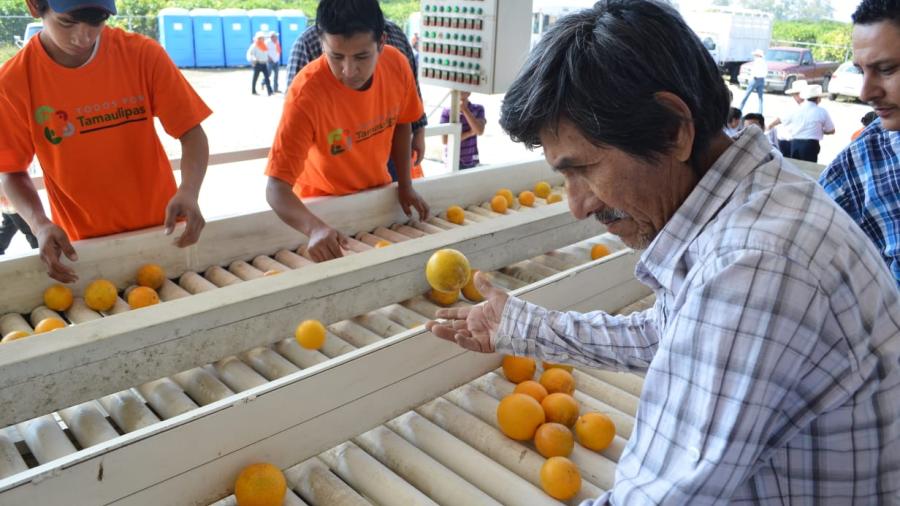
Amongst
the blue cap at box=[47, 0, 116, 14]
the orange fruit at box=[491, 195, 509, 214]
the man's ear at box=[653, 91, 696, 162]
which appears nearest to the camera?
the man's ear at box=[653, 91, 696, 162]

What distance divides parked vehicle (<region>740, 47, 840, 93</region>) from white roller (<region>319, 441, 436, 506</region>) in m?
18.4

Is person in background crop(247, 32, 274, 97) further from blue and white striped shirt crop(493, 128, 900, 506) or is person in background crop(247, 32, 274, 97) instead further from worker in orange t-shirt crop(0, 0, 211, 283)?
blue and white striped shirt crop(493, 128, 900, 506)

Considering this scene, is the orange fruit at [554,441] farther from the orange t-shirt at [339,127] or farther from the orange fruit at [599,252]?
the orange t-shirt at [339,127]

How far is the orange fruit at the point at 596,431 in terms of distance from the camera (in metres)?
2.03

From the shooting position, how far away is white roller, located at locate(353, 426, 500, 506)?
5.86 feet

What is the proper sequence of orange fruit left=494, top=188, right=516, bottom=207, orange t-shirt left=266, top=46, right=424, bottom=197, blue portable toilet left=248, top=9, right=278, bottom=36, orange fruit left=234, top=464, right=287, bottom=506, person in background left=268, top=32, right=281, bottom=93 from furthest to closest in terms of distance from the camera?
blue portable toilet left=248, top=9, right=278, bottom=36 → person in background left=268, top=32, right=281, bottom=93 → orange fruit left=494, top=188, right=516, bottom=207 → orange t-shirt left=266, top=46, right=424, bottom=197 → orange fruit left=234, top=464, right=287, bottom=506

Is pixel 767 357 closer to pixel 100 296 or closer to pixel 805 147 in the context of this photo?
pixel 100 296

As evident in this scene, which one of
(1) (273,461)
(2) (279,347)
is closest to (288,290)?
(2) (279,347)

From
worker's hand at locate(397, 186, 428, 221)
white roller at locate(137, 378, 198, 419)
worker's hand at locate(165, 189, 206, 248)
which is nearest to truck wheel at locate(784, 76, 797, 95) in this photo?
worker's hand at locate(397, 186, 428, 221)

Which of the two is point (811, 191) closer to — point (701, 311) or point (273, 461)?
point (701, 311)

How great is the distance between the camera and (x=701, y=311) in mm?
970

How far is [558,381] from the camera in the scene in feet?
7.60

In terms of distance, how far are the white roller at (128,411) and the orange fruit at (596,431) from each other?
53.3 inches

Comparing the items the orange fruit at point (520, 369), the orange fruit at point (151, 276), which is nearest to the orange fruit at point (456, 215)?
the orange fruit at point (520, 369)
